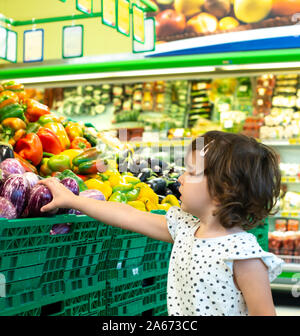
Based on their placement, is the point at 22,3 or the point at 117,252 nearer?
the point at 117,252

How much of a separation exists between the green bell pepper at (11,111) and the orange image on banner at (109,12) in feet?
5.72

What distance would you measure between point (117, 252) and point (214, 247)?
75 cm

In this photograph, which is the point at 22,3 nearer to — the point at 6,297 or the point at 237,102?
the point at 237,102

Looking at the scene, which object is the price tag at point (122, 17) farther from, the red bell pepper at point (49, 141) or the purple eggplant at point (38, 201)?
the purple eggplant at point (38, 201)

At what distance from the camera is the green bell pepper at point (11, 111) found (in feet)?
8.97

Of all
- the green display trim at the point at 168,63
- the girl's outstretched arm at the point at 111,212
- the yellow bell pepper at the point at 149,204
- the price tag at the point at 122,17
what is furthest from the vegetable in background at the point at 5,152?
the green display trim at the point at 168,63

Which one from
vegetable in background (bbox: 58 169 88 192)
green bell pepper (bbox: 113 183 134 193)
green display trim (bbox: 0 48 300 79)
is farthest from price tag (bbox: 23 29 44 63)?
vegetable in background (bbox: 58 169 88 192)

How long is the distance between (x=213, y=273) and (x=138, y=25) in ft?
12.5

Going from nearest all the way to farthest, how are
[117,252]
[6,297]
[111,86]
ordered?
[6,297] → [117,252] → [111,86]

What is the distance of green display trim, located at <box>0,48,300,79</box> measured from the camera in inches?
209

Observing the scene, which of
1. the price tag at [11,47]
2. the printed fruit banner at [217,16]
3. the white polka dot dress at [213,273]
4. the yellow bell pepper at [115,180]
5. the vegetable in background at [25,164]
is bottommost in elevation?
the white polka dot dress at [213,273]

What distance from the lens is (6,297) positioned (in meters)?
1.46

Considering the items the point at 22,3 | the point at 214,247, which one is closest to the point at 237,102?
the point at 22,3

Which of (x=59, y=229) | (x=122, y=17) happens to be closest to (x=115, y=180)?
(x=59, y=229)
